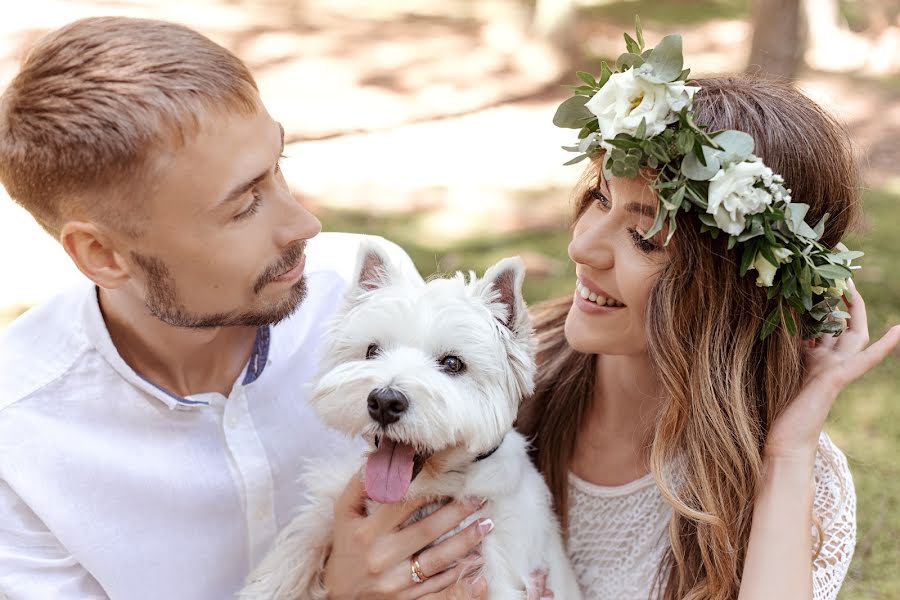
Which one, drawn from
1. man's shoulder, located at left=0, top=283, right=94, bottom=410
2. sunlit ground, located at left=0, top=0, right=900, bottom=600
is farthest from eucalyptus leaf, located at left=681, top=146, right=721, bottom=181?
sunlit ground, located at left=0, top=0, right=900, bottom=600

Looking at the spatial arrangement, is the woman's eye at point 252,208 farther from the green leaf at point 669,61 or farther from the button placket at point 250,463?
the green leaf at point 669,61

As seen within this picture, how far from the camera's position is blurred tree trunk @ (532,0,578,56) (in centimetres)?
1120

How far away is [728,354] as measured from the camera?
2957 millimetres

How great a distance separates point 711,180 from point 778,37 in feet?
14.8

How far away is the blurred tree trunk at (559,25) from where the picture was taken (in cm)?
1120

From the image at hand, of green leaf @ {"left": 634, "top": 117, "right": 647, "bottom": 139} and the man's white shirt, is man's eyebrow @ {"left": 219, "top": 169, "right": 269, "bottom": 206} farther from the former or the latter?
green leaf @ {"left": 634, "top": 117, "right": 647, "bottom": 139}

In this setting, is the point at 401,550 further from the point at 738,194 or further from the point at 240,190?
the point at 738,194

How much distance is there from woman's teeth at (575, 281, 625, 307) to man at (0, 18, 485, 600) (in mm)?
756

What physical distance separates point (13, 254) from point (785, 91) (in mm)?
5931

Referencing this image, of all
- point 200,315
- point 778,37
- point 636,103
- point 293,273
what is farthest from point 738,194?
point 778,37

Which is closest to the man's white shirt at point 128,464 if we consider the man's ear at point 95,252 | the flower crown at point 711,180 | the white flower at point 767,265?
the man's ear at point 95,252

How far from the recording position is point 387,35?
40.5ft

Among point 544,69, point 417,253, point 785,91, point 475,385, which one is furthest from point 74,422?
point 544,69

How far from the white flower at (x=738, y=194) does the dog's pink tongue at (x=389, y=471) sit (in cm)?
111
